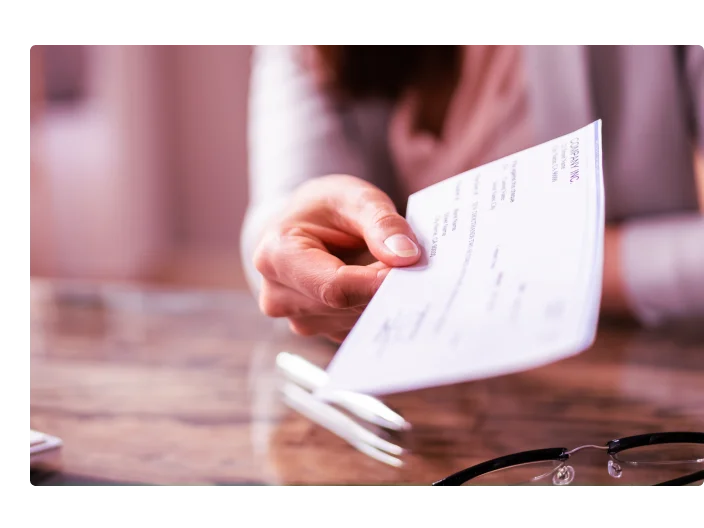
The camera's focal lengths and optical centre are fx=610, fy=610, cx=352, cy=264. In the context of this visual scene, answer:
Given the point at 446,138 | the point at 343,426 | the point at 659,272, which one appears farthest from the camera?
the point at 446,138

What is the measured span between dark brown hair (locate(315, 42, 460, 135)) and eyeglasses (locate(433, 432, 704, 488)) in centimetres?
46

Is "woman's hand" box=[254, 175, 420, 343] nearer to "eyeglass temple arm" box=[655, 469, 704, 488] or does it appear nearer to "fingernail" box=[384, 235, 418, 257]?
"fingernail" box=[384, 235, 418, 257]

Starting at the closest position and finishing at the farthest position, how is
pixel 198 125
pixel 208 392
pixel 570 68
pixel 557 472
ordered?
pixel 557 472 < pixel 208 392 < pixel 570 68 < pixel 198 125

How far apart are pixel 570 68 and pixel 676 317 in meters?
0.27

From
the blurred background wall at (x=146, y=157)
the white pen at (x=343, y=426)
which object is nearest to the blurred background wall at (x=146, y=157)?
the blurred background wall at (x=146, y=157)

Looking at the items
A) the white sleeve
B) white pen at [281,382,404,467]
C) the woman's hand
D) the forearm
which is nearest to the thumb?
the woman's hand

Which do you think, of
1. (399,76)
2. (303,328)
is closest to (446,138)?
(399,76)

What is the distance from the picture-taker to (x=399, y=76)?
2.60 feet

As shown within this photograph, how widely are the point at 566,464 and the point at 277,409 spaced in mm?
173

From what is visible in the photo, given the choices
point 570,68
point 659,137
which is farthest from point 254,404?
point 659,137

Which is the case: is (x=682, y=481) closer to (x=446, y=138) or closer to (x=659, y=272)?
(x=659, y=272)

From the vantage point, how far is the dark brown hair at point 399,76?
0.69 m
